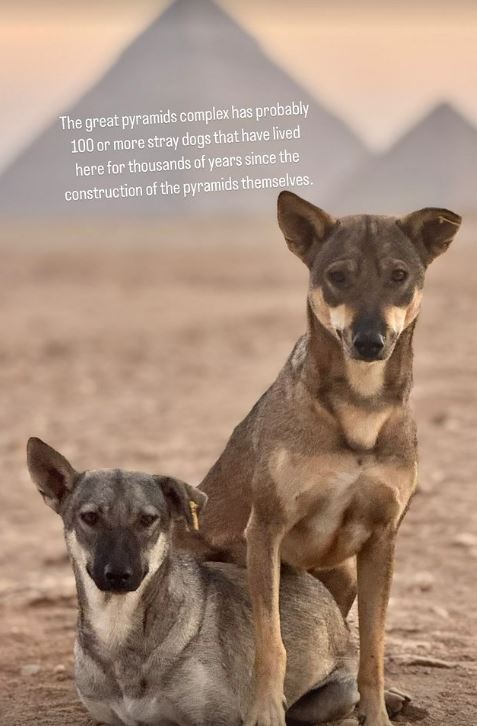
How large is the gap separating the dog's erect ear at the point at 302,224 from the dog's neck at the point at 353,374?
12.8 inches

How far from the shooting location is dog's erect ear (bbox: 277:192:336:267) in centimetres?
675

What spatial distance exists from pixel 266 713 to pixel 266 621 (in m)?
0.43

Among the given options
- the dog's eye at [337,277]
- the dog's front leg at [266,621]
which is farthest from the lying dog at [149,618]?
the dog's eye at [337,277]

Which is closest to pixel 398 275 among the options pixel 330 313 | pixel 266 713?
pixel 330 313

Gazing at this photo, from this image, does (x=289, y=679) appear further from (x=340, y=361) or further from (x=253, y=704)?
(x=340, y=361)

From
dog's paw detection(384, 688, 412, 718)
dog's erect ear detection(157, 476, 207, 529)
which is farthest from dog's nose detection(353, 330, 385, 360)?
dog's paw detection(384, 688, 412, 718)

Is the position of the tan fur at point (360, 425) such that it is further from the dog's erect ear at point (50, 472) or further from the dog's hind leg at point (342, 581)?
the dog's erect ear at point (50, 472)

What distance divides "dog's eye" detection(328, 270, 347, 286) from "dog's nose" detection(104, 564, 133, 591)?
168cm

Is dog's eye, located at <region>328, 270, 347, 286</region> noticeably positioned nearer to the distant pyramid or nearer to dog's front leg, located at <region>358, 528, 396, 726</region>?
dog's front leg, located at <region>358, 528, 396, 726</region>

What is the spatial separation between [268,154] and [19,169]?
270 feet

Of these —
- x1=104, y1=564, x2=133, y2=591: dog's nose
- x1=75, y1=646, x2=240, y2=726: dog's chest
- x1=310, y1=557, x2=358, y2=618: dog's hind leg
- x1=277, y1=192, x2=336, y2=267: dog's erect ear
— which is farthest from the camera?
x1=310, y1=557, x2=358, y2=618: dog's hind leg

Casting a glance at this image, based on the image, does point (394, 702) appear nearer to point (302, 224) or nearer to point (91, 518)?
point (91, 518)

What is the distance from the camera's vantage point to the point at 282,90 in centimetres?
7931

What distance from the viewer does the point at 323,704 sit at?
277 inches
